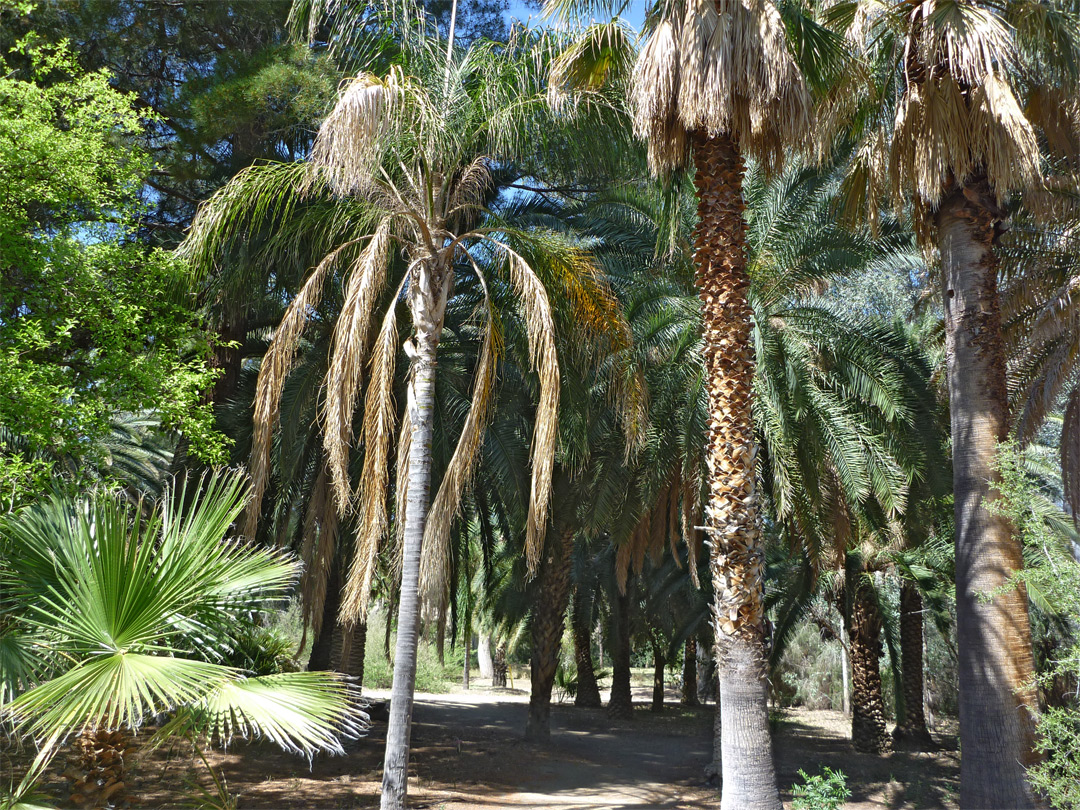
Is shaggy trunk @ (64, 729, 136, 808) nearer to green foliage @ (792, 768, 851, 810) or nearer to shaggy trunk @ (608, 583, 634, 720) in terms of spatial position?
green foliage @ (792, 768, 851, 810)

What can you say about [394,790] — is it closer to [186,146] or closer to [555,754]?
[555,754]

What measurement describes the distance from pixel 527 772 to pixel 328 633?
477 centimetres

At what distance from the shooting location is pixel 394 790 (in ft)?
26.8

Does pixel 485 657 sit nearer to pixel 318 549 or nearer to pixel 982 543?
pixel 318 549

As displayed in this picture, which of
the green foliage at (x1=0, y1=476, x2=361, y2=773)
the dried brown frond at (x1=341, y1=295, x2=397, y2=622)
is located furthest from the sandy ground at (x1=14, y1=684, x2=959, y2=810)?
the dried brown frond at (x1=341, y1=295, x2=397, y2=622)

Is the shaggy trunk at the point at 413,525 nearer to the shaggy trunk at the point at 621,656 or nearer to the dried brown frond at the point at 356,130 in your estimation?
the dried brown frond at the point at 356,130

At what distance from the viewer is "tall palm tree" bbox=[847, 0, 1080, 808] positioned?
323 inches

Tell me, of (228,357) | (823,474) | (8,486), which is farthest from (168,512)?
(823,474)

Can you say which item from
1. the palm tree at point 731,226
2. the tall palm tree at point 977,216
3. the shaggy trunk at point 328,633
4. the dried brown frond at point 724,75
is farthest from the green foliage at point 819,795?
the shaggy trunk at point 328,633

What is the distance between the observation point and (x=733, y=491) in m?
7.81

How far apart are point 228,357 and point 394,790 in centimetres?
738

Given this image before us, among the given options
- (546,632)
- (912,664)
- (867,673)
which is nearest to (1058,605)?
(546,632)

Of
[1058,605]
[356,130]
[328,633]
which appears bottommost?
[328,633]

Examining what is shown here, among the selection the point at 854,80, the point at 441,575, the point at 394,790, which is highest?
the point at 854,80
